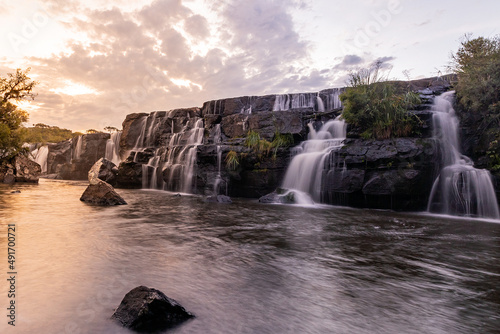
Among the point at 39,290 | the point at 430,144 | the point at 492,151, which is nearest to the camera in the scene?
the point at 39,290

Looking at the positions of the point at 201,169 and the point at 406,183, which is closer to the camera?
the point at 406,183

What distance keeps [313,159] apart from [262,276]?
31.9 ft

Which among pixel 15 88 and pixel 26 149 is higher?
pixel 15 88

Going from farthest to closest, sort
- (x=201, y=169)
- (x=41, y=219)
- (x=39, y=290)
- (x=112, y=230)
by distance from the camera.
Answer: (x=201, y=169) < (x=41, y=219) < (x=112, y=230) < (x=39, y=290)

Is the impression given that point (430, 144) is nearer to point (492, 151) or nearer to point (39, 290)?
point (492, 151)

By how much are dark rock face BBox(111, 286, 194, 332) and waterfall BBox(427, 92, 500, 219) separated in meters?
10.8

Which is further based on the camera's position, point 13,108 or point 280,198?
point 13,108

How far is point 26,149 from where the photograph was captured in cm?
2158

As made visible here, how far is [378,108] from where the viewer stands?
12.2 m

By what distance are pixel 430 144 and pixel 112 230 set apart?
11.4 meters

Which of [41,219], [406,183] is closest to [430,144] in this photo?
[406,183]

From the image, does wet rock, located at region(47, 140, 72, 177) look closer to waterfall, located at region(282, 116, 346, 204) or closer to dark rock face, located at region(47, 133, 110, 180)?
dark rock face, located at region(47, 133, 110, 180)

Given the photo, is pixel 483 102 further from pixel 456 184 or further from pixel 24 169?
pixel 24 169

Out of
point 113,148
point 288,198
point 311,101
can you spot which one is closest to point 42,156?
point 113,148
